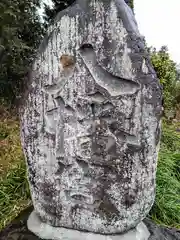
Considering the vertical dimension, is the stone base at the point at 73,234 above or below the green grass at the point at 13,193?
above

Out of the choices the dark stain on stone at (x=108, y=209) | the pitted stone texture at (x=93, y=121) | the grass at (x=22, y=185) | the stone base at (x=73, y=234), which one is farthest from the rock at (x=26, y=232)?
the grass at (x=22, y=185)

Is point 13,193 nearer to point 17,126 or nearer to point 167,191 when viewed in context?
point 167,191

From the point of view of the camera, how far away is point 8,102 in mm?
6129

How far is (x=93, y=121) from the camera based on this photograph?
1899 millimetres

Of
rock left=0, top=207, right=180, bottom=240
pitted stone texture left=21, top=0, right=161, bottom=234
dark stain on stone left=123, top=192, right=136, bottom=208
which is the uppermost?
pitted stone texture left=21, top=0, right=161, bottom=234

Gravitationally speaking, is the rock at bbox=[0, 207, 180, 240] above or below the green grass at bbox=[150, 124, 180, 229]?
above

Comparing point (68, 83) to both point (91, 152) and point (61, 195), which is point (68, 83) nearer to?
point (91, 152)

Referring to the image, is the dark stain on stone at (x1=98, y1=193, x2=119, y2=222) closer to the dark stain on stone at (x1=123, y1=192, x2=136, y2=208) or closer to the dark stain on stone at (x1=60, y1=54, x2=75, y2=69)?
the dark stain on stone at (x1=123, y1=192, x2=136, y2=208)

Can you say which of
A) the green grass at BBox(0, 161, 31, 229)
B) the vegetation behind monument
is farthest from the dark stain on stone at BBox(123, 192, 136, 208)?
the green grass at BBox(0, 161, 31, 229)

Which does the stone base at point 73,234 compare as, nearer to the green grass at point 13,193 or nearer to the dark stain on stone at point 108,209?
the dark stain on stone at point 108,209

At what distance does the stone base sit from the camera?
201 cm

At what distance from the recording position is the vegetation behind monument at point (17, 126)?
11.1ft

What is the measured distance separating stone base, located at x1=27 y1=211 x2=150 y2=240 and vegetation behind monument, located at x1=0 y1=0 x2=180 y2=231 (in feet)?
3.11

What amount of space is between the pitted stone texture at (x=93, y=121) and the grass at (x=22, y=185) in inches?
49.8
